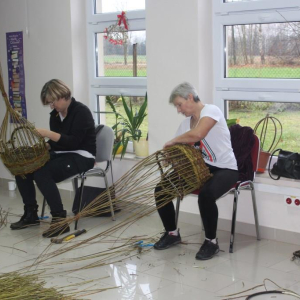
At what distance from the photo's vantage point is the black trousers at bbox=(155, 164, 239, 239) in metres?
3.70

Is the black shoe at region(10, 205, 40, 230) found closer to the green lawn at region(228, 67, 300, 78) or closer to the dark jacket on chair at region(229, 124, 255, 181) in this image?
the dark jacket on chair at region(229, 124, 255, 181)

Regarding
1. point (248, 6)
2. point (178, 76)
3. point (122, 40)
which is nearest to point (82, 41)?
point (122, 40)

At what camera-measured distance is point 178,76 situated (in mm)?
4477

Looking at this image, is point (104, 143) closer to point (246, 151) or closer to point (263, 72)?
point (246, 151)

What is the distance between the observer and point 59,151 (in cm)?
454

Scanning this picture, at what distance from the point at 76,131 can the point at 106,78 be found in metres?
1.07

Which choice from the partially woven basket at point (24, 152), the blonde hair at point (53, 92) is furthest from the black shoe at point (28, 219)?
the blonde hair at point (53, 92)

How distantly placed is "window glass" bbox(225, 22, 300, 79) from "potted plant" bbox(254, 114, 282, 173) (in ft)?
1.08

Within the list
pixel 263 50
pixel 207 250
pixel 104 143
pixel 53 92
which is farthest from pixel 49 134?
pixel 263 50

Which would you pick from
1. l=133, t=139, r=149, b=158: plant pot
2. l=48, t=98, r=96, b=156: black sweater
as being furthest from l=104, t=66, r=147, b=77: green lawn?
l=48, t=98, r=96, b=156: black sweater

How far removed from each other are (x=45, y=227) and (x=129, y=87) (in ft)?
4.83

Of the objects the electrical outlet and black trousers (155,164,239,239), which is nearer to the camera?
black trousers (155,164,239,239)

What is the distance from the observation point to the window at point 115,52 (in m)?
5.10

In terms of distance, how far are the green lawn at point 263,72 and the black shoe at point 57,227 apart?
5.37 ft
